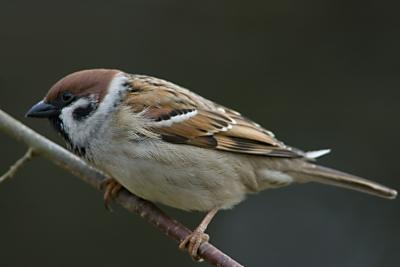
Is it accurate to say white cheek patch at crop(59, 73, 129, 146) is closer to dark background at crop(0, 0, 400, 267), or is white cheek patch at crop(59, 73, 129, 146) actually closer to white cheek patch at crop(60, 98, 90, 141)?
white cheek patch at crop(60, 98, 90, 141)

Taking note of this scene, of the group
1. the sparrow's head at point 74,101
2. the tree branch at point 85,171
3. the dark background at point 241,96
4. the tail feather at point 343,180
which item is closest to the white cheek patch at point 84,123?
the sparrow's head at point 74,101

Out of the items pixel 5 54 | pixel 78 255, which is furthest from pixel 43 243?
pixel 5 54

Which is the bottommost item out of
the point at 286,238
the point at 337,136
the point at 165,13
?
the point at 286,238

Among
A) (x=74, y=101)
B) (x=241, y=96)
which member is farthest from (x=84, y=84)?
(x=241, y=96)

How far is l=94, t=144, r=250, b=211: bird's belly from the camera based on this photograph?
3291 millimetres

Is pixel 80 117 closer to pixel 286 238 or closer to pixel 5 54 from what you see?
pixel 5 54

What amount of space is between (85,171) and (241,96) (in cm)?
207

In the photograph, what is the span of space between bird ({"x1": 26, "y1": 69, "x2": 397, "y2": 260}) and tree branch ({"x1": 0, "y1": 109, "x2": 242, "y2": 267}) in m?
0.06

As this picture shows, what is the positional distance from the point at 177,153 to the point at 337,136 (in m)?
2.41

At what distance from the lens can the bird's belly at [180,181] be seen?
10.8 feet

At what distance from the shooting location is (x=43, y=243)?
505 cm

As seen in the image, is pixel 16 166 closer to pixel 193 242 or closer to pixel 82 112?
pixel 82 112

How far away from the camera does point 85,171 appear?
3.54 metres

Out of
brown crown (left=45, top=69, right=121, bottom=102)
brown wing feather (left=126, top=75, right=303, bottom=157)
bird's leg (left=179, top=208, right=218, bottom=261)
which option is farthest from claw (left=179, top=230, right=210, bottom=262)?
brown crown (left=45, top=69, right=121, bottom=102)
